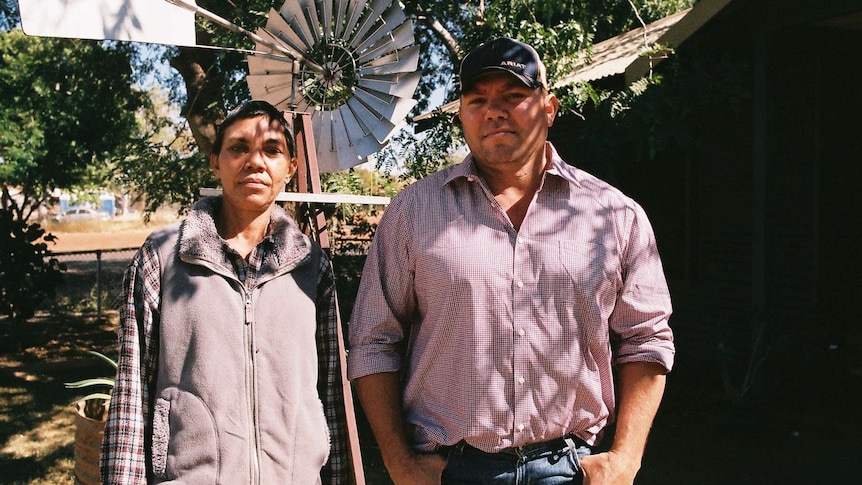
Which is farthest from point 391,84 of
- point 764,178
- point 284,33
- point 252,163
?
point 764,178

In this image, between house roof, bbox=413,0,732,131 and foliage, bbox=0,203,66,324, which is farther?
foliage, bbox=0,203,66,324

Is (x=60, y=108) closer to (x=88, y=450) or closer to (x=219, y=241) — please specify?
(x=88, y=450)

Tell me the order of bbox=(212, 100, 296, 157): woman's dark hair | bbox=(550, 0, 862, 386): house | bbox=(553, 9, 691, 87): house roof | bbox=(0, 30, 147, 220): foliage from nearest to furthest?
bbox=(212, 100, 296, 157): woman's dark hair, bbox=(550, 0, 862, 386): house, bbox=(553, 9, 691, 87): house roof, bbox=(0, 30, 147, 220): foliage

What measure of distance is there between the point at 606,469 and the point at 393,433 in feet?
1.80

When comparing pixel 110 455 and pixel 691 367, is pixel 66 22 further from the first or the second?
pixel 691 367

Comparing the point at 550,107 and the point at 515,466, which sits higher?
the point at 550,107

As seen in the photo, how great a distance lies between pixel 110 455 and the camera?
180 centimetres

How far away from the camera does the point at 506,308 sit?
5.97 ft

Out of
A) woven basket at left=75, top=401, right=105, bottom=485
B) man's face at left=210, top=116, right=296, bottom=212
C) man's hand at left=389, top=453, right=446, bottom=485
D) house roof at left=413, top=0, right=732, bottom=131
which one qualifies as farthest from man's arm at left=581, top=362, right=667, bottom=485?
house roof at left=413, top=0, right=732, bottom=131

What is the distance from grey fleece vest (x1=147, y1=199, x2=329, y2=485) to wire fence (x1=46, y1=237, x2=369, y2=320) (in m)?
1.53

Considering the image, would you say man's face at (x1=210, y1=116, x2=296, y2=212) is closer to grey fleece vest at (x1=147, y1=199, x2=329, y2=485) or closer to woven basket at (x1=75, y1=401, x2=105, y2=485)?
grey fleece vest at (x1=147, y1=199, x2=329, y2=485)

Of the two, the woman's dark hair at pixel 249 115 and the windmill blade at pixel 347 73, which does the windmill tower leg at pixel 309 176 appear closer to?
the windmill blade at pixel 347 73

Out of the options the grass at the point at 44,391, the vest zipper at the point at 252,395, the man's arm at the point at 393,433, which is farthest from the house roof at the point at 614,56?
the grass at the point at 44,391

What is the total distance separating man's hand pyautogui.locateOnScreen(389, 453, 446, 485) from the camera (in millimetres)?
1829
